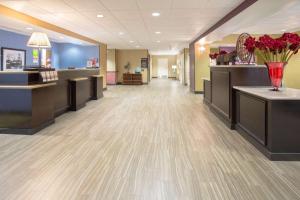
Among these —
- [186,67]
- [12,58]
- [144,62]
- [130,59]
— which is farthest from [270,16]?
[130,59]

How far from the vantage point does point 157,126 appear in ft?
18.5

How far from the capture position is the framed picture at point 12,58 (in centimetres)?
980

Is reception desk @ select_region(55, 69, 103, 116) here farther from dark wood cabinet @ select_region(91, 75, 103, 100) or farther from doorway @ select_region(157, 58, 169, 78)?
doorway @ select_region(157, 58, 169, 78)

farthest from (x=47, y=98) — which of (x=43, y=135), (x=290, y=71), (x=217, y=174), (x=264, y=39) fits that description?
(x=290, y=71)

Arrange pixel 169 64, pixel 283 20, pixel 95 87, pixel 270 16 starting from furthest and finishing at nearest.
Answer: pixel 169 64
pixel 95 87
pixel 283 20
pixel 270 16

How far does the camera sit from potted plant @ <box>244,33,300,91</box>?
3773 mm

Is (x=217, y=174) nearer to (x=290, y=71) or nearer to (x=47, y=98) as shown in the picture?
(x=47, y=98)

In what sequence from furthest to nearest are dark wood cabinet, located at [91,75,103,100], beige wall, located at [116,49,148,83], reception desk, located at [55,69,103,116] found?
beige wall, located at [116,49,148,83] < dark wood cabinet, located at [91,75,103,100] < reception desk, located at [55,69,103,116]

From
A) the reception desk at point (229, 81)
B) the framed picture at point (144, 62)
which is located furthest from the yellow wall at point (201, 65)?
the framed picture at point (144, 62)

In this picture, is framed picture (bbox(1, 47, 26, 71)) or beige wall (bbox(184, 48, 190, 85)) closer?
framed picture (bbox(1, 47, 26, 71))

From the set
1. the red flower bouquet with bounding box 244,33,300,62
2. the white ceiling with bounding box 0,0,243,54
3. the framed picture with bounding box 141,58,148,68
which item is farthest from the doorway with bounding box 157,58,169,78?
the red flower bouquet with bounding box 244,33,300,62

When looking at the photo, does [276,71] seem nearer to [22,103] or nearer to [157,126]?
[157,126]

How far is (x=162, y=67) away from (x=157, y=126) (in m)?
25.2

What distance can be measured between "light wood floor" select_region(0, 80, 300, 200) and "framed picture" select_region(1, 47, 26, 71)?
5.95 m
